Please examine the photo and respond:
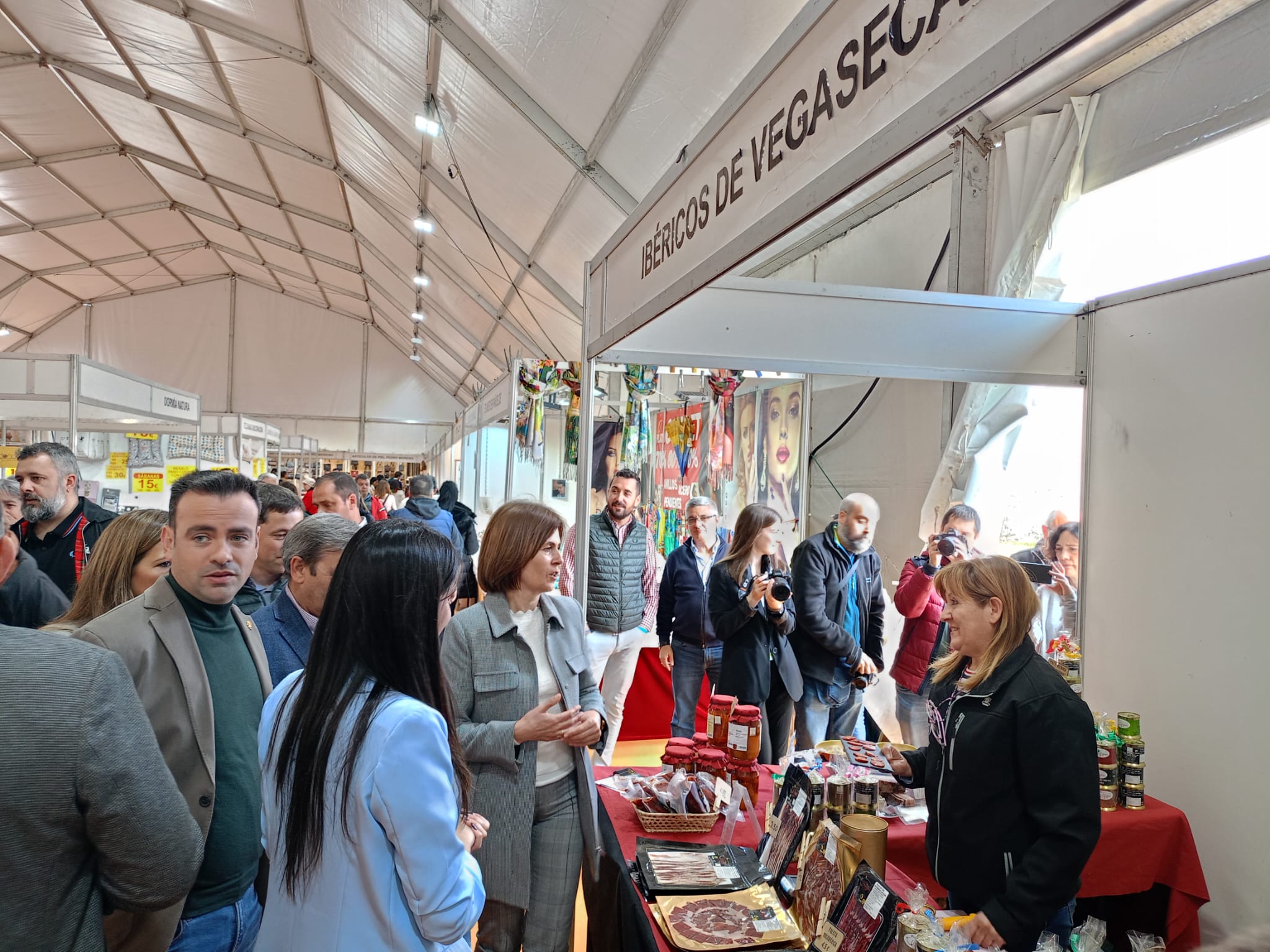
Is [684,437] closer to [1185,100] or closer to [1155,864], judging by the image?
[1185,100]

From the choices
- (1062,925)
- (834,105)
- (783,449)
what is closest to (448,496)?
(783,449)

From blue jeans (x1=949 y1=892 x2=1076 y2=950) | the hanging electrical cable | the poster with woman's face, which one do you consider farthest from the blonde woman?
the poster with woman's face

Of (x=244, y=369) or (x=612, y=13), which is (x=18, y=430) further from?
(x=244, y=369)

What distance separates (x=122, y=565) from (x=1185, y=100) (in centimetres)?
386

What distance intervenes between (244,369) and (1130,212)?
66.4 ft

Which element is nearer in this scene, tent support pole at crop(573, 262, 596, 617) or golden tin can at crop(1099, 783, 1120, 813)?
golden tin can at crop(1099, 783, 1120, 813)

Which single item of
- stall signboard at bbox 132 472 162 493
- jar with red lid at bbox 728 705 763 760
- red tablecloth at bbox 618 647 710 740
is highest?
stall signboard at bbox 132 472 162 493

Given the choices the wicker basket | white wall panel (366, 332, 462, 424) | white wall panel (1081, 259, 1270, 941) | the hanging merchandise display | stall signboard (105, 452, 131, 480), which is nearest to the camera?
the wicker basket

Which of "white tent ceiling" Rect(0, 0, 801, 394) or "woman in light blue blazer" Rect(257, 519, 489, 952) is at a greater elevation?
"white tent ceiling" Rect(0, 0, 801, 394)

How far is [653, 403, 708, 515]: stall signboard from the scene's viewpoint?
493cm

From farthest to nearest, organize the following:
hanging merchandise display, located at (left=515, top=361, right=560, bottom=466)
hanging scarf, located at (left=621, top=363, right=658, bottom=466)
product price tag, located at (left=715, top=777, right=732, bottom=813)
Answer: hanging merchandise display, located at (left=515, top=361, right=560, bottom=466) < hanging scarf, located at (left=621, top=363, right=658, bottom=466) < product price tag, located at (left=715, top=777, right=732, bottom=813)

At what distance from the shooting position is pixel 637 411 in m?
4.71

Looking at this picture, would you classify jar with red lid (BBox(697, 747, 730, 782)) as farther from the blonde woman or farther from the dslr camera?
the blonde woman

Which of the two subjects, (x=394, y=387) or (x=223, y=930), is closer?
(x=223, y=930)
